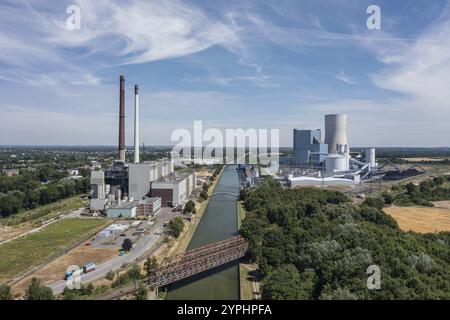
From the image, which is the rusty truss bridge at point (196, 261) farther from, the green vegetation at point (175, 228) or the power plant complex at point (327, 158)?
the power plant complex at point (327, 158)

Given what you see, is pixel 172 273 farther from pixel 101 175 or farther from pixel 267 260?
pixel 101 175

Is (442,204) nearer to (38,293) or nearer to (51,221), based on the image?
(51,221)

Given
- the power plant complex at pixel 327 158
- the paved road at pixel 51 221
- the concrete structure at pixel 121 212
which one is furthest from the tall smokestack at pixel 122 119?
the power plant complex at pixel 327 158

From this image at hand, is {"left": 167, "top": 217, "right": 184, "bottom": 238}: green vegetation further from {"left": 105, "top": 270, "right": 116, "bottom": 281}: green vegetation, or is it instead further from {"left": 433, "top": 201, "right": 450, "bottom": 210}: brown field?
{"left": 433, "top": 201, "right": 450, "bottom": 210}: brown field

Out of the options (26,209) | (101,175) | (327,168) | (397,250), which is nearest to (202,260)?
(397,250)

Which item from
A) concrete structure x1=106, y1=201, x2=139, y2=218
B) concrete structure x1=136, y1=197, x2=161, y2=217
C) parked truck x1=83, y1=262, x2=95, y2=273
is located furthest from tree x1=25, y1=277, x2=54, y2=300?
concrete structure x1=136, y1=197, x2=161, y2=217
